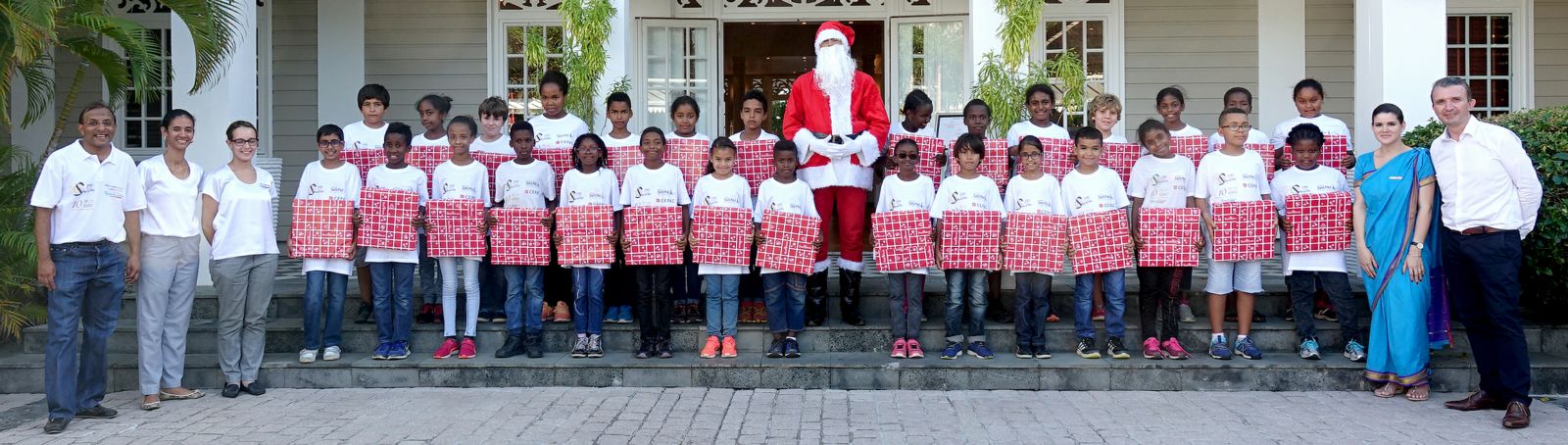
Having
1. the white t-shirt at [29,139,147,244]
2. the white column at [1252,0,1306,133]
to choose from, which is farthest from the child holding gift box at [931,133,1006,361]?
the white column at [1252,0,1306,133]

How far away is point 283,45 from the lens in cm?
1137

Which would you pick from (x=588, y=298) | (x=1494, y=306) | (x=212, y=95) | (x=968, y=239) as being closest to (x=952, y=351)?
(x=968, y=239)

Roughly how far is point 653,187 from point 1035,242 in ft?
7.76

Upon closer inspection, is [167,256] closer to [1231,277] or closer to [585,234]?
[585,234]

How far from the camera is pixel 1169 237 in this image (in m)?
6.52

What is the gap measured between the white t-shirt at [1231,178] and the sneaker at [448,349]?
4740 mm

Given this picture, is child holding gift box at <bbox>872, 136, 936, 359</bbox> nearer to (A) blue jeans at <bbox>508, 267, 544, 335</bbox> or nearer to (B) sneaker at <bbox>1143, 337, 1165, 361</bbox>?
(B) sneaker at <bbox>1143, 337, 1165, 361</bbox>

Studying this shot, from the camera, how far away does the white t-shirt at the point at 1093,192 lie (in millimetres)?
6605

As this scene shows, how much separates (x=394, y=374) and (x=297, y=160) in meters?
5.81

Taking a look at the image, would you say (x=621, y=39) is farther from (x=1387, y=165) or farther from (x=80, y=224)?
(x=1387, y=165)

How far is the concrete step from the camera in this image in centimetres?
638

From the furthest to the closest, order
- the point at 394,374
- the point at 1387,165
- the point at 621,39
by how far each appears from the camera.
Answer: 1. the point at 621,39
2. the point at 394,374
3. the point at 1387,165

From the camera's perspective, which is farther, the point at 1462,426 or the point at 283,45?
the point at 283,45

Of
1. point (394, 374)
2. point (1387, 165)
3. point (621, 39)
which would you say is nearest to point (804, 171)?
point (621, 39)
